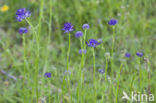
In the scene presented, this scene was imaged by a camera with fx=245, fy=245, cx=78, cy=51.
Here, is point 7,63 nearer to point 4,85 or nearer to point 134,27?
point 4,85

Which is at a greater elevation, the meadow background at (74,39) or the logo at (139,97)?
the meadow background at (74,39)

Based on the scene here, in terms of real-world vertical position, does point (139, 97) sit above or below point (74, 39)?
below

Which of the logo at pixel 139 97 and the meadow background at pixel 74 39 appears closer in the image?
the logo at pixel 139 97

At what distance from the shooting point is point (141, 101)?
164cm

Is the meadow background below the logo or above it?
above

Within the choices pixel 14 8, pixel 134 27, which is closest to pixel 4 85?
pixel 14 8

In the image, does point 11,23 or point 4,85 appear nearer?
point 4,85

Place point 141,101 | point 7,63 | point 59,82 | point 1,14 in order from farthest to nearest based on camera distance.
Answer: point 1,14, point 7,63, point 59,82, point 141,101

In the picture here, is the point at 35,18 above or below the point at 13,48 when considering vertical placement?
above

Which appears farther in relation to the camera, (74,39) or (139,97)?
(74,39)

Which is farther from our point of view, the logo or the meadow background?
the meadow background

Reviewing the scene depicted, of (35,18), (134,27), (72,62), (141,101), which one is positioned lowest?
(141,101)

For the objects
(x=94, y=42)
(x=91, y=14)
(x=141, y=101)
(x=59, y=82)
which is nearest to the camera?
(x=94, y=42)

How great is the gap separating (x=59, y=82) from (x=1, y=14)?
5.08 feet
